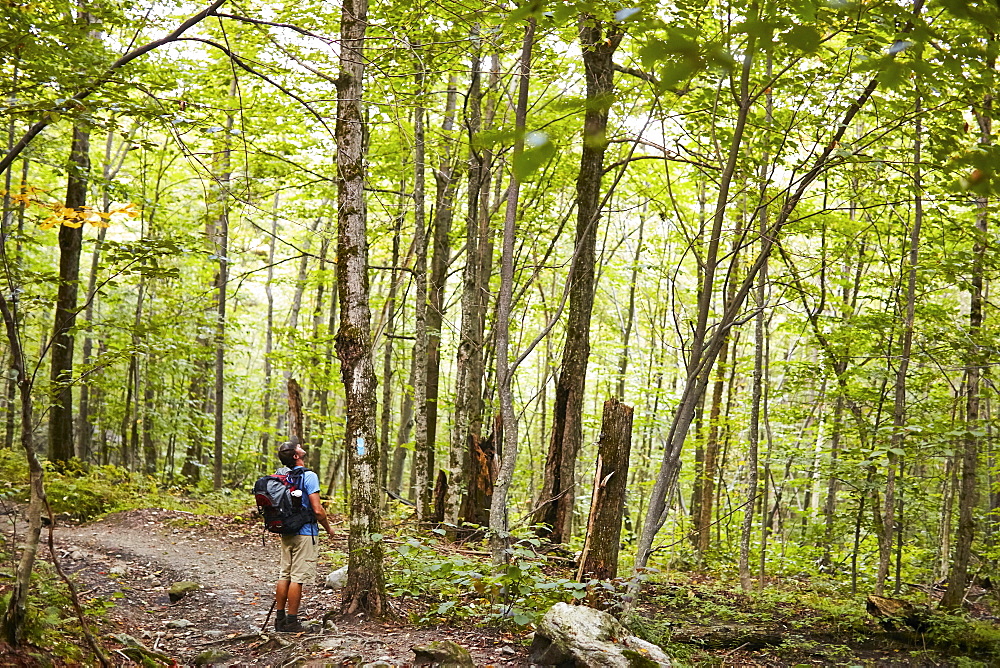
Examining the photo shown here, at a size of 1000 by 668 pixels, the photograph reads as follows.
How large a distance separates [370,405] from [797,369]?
6.58 metres

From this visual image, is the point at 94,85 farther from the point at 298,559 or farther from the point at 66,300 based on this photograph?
the point at 66,300

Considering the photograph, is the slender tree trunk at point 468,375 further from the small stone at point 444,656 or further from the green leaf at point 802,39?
the green leaf at point 802,39

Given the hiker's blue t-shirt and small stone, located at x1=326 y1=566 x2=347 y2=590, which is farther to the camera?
small stone, located at x1=326 y1=566 x2=347 y2=590

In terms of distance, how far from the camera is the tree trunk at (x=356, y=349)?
6.04m

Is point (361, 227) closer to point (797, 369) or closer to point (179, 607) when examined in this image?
point (179, 607)

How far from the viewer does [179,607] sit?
699 centimetres

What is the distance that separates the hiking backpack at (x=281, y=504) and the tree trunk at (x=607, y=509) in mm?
2848

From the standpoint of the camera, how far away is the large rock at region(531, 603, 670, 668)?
4.79m

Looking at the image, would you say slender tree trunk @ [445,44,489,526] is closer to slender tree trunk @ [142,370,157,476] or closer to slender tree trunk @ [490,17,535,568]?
slender tree trunk @ [490,17,535,568]

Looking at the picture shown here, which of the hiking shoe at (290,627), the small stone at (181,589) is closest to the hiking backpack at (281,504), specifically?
the hiking shoe at (290,627)

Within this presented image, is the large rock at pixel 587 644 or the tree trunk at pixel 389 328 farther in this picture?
the tree trunk at pixel 389 328

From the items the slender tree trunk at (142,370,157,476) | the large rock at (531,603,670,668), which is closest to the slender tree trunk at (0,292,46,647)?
the large rock at (531,603,670,668)

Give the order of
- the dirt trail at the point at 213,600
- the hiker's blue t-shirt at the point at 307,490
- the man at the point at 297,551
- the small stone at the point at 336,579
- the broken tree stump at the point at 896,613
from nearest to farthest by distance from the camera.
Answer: the dirt trail at the point at 213,600 → the man at the point at 297,551 → the hiker's blue t-shirt at the point at 307,490 → the broken tree stump at the point at 896,613 → the small stone at the point at 336,579

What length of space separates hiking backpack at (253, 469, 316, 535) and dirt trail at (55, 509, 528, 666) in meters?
0.44
